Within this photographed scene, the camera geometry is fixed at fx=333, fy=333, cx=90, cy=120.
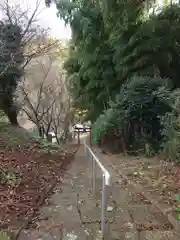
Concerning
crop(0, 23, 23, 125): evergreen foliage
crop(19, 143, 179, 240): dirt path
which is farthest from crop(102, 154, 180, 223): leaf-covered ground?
crop(0, 23, 23, 125): evergreen foliage

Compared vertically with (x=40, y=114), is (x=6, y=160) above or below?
below

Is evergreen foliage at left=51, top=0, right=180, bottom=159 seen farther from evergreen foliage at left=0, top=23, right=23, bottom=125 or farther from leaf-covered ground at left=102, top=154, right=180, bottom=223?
evergreen foliage at left=0, top=23, right=23, bottom=125

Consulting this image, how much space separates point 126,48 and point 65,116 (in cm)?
1200

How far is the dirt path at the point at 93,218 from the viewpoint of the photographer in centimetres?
299

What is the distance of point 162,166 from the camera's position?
6.30 meters

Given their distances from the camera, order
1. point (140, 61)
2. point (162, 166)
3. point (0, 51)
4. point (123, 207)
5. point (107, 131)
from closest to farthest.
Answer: point (123, 207), point (162, 166), point (0, 51), point (140, 61), point (107, 131)

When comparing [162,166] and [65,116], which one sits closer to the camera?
[162,166]

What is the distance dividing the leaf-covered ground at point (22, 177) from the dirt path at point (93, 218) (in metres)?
0.22

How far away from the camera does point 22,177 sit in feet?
18.1

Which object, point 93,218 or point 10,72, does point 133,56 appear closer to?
point 10,72

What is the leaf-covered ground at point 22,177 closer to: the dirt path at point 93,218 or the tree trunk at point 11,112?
the dirt path at point 93,218

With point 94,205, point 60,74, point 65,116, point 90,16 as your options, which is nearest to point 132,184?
point 94,205

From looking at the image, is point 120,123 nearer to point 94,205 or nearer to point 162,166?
point 162,166

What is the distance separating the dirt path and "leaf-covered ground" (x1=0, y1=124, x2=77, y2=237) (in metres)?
0.22
